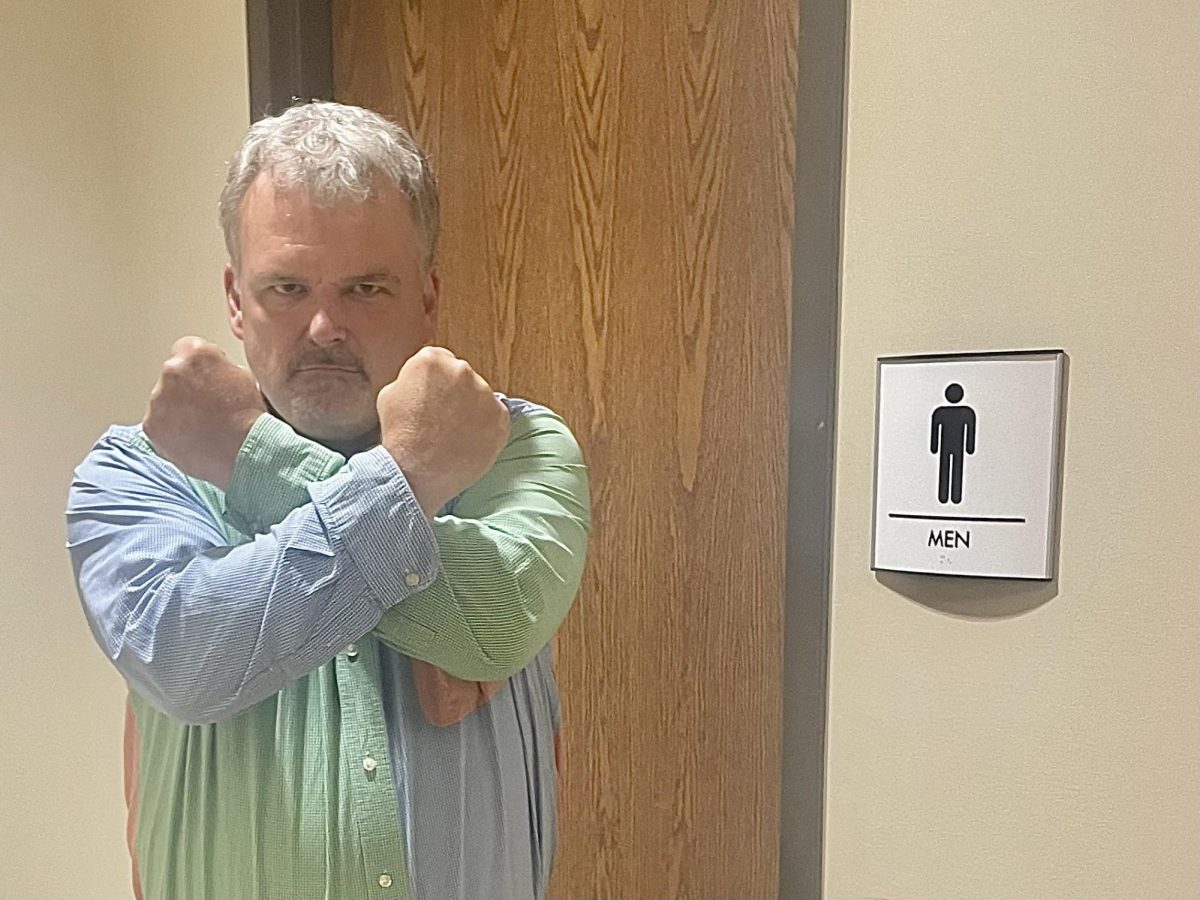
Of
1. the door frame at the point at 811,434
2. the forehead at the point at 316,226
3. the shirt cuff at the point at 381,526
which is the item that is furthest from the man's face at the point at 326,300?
the door frame at the point at 811,434

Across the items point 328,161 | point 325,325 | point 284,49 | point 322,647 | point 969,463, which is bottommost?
point 322,647

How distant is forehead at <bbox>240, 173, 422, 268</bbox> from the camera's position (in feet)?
2.45

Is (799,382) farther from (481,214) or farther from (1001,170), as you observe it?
(481,214)

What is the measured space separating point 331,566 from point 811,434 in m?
0.54

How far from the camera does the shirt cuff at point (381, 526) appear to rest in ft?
2.17

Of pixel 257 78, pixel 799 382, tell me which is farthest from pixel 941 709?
pixel 257 78

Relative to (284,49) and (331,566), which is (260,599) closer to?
(331,566)

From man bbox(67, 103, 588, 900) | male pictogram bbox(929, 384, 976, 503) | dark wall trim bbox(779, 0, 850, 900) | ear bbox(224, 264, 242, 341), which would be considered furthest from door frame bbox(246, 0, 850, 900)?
ear bbox(224, 264, 242, 341)

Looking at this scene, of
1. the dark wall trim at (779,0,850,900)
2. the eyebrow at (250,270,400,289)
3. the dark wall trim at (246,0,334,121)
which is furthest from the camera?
the dark wall trim at (246,0,334,121)

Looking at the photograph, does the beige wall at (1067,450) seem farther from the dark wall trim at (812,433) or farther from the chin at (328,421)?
the chin at (328,421)

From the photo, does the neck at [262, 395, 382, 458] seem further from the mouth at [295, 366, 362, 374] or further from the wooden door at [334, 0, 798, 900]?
the wooden door at [334, 0, 798, 900]

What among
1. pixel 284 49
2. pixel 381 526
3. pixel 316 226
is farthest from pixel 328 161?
pixel 284 49

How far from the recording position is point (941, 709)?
3.09 feet

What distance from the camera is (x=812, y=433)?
1.03m
